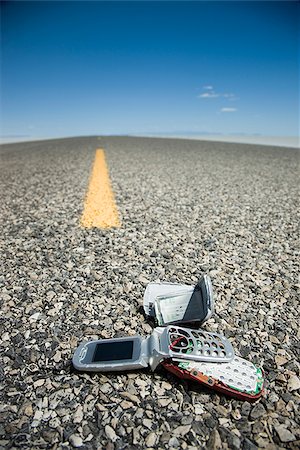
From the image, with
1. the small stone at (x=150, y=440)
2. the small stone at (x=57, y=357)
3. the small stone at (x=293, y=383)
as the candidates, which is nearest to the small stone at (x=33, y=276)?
the small stone at (x=57, y=357)

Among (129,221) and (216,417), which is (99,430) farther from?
(129,221)

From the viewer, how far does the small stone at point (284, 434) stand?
121 cm

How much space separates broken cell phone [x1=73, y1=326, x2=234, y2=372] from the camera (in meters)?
1.43

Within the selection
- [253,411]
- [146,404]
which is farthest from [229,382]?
[146,404]

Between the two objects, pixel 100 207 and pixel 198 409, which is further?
pixel 100 207

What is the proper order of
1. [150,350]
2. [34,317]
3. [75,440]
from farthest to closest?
[34,317] < [150,350] < [75,440]

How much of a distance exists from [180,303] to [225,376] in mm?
578

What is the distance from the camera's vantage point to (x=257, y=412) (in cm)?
131

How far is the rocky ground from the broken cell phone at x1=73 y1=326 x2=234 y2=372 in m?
0.07

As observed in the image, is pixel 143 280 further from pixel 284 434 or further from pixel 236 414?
pixel 284 434

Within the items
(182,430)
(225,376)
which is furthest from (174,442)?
(225,376)

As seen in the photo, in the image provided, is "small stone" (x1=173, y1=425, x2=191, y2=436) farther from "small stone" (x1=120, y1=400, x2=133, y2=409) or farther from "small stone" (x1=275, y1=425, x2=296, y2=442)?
"small stone" (x1=275, y1=425, x2=296, y2=442)

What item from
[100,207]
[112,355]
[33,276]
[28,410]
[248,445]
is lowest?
[248,445]

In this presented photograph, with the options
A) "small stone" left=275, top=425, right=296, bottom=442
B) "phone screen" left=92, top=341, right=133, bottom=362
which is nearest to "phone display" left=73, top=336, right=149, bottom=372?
"phone screen" left=92, top=341, right=133, bottom=362
